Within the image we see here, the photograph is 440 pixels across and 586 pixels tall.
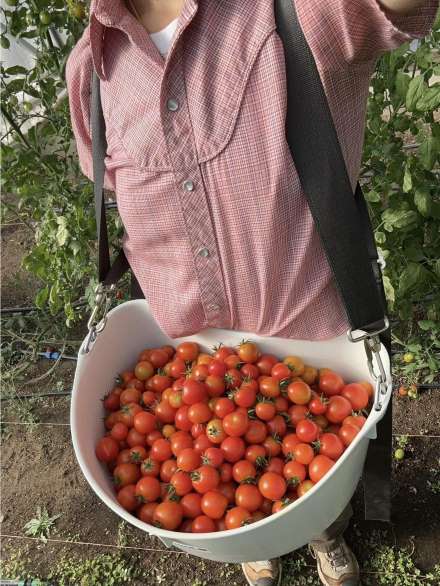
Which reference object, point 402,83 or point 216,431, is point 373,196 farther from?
point 216,431

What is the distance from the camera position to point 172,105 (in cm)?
82

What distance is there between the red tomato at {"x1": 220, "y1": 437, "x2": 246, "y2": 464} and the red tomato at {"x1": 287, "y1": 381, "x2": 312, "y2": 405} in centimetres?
14

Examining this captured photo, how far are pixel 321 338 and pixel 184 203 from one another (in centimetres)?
41

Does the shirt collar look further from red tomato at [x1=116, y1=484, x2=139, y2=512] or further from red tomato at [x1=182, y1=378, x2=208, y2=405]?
red tomato at [x1=116, y1=484, x2=139, y2=512]

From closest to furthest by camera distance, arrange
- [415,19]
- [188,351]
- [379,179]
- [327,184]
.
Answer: [415,19] < [327,184] < [188,351] < [379,179]

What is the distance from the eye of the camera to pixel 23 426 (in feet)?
6.88

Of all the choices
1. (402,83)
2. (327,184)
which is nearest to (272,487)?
(327,184)

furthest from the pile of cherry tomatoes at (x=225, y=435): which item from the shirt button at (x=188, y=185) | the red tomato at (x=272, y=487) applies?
the shirt button at (x=188, y=185)

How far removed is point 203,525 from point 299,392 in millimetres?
318

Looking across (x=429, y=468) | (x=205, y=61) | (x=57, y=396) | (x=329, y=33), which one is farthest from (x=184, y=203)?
(x=57, y=396)

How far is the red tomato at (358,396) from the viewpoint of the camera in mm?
1103

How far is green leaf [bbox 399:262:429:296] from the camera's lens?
1480 millimetres

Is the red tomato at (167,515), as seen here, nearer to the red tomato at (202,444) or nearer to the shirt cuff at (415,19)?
the red tomato at (202,444)

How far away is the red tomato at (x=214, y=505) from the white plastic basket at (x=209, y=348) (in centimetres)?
7
